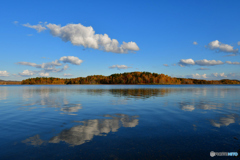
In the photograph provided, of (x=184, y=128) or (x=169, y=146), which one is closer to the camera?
(x=169, y=146)

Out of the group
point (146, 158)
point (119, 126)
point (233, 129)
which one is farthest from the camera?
point (119, 126)

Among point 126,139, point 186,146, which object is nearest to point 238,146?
point 186,146

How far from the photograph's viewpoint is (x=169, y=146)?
32.1 ft

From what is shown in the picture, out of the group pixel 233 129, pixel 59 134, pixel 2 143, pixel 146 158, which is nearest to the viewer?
pixel 146 158

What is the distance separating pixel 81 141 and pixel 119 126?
15.3ft

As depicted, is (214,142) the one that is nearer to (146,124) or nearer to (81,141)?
(146,124)

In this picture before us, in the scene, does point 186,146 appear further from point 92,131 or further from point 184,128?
point 92,131

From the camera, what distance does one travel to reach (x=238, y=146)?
9.76m

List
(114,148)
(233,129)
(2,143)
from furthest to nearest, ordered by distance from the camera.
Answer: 1. (233,129)
2. (2,143)
3. (114,148)

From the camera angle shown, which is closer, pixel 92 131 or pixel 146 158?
pixel 146 158

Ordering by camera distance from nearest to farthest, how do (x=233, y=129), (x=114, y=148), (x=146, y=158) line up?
(x=146, y=158)
(x=114, y=148)
(x=233, y=129)

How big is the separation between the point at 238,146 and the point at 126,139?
719 cm

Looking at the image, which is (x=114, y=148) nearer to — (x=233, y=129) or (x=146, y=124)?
(x=146, y=124)

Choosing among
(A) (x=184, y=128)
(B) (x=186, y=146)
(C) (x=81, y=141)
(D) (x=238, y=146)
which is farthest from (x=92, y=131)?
(D) (x=238, y=146)
